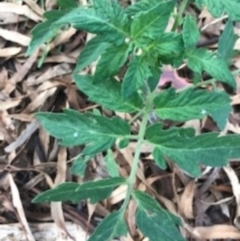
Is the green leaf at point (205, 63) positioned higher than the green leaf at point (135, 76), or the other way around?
the green leaf at point (135, 76)

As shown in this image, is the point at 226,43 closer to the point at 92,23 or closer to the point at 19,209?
the point at 92,23

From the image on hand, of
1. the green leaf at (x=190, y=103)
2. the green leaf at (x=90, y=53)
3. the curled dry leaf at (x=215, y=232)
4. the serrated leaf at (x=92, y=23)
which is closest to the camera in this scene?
the serrated leaf at (x=92, y=23)

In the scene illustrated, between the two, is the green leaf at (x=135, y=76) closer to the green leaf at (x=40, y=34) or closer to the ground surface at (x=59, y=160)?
the green leaf at (x=40, y=34)

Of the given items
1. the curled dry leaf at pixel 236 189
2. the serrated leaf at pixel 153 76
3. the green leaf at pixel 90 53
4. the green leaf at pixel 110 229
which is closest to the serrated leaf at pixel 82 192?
the green leaf at pixel 110 229

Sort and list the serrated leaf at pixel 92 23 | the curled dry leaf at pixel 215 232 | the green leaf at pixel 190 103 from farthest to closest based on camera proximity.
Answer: the curled dry leaf at pixel 215 232, the green leaf at pixel 190 103, the serrated leaf at pixel 92 23

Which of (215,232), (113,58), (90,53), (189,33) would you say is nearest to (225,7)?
(189,33)

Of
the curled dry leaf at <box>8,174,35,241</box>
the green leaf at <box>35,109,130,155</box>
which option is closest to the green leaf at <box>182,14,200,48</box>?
the green leaf at <box>35,109,130,155</box>
